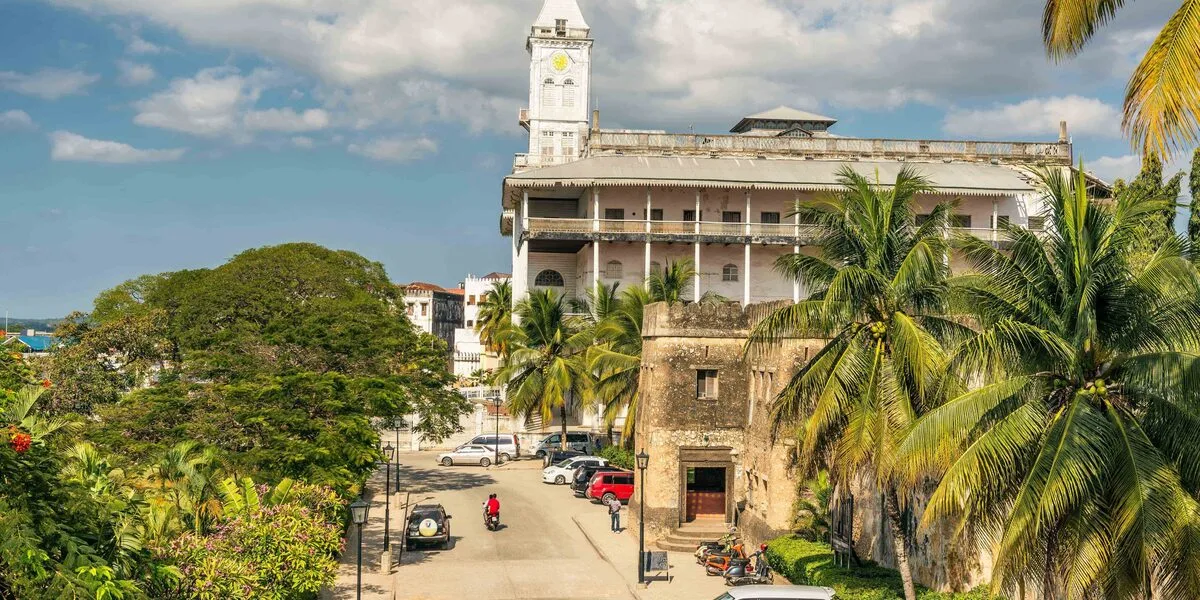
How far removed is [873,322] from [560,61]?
70.2 meters

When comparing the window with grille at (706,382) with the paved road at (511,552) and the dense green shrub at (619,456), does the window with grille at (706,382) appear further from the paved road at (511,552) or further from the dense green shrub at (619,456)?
the dense green shrub at (619,456)

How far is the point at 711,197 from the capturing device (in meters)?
59.7

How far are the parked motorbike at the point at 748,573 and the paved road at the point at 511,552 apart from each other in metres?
2.26

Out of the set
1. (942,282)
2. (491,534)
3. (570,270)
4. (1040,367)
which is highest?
(570,270)

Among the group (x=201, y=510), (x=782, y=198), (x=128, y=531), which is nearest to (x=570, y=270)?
(x=782, y=198)

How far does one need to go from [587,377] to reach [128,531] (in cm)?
3015

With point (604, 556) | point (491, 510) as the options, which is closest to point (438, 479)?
point (491, 510)

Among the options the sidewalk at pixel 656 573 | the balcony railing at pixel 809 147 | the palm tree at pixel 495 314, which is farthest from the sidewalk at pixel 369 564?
the balcony railing at pixel 809 147

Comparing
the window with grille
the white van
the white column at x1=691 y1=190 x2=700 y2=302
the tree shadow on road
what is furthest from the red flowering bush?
the white column at x1=691 y1=190 x2=700 y2=302

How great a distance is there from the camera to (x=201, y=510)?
70.4 ft

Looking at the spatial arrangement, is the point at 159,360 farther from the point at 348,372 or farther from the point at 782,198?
the point at 782,198

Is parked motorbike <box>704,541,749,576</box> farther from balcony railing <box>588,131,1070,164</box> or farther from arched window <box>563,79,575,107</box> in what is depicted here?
arched window <box>563,79,575,107</box>

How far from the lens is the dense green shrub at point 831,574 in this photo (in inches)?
807

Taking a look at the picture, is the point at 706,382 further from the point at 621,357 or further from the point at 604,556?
the point at 621,357
